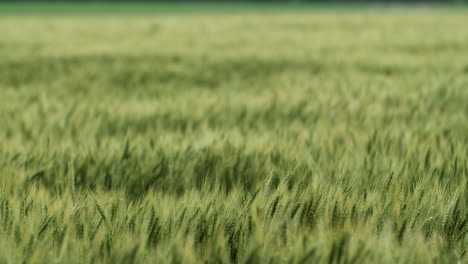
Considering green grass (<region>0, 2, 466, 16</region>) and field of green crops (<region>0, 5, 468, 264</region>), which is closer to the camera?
field of green crops (<region>0, 5, 468, 264</region>)

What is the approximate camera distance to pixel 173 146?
2008 millimetres

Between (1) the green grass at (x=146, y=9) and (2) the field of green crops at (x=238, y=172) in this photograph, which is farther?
(1) the green grass at (x=146, y=9)

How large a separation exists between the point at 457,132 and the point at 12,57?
4.88m

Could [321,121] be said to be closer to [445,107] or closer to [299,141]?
[299,141]

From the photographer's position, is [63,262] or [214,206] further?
[214,206]

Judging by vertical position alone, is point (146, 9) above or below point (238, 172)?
below

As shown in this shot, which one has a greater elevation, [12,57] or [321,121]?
[321,121]

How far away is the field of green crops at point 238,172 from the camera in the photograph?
109cm

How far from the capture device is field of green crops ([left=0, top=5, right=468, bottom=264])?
3.59 feet

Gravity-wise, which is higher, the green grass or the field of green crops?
the field of green crops

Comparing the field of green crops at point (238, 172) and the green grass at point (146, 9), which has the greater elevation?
the field of green crops at point (238, 172)

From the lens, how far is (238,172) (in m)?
1.81

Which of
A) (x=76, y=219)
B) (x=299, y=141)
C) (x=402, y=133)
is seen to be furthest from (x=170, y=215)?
(x=402, y=133)

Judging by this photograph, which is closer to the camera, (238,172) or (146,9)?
(238,172)
